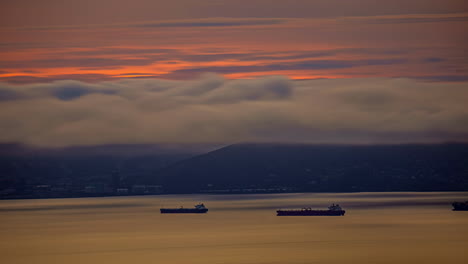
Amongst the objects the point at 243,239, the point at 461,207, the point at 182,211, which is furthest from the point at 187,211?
the point at 243,239

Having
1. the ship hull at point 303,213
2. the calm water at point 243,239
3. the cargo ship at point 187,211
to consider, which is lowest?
the calm water at point 243,239

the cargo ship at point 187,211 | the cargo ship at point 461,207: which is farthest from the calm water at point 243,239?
the cargo ship at point 187,211

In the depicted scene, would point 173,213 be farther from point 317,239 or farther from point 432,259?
point 432,259

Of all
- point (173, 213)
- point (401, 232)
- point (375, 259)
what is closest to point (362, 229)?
point (401, 232)

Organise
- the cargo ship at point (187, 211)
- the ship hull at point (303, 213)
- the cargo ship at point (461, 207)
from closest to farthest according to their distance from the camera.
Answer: the ship hull at point (303, 213) → the cargo ship at point (461, 207) → the cargo ship at point (187, 211)

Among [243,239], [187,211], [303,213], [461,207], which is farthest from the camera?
[187,211]

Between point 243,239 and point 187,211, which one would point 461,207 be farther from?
point 243,239

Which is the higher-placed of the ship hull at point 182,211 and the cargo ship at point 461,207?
the ship hull at point 182,211

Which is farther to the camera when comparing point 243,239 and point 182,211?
point 182,211

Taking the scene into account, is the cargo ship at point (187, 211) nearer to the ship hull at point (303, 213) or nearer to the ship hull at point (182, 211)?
the ship hull at point (182, 211)

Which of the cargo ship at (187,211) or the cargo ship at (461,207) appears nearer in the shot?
the cargo ship at (461,207)

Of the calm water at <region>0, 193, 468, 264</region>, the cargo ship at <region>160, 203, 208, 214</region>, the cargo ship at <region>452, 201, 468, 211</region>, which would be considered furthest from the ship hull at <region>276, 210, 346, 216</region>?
the cargo ship at <region>452, 201, 468, 211</region>

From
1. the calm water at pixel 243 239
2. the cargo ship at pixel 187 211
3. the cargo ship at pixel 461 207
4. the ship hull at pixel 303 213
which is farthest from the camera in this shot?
the cargo ship at pixel 187 211
